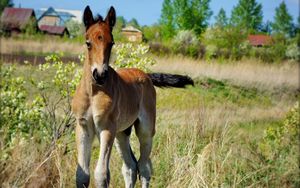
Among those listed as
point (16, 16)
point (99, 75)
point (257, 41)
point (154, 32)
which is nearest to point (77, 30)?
point (154, 32)

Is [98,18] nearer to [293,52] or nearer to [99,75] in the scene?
[99,75]

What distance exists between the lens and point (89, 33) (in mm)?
4672

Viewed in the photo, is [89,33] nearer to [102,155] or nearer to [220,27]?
[102,155]

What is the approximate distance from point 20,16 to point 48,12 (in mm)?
21432

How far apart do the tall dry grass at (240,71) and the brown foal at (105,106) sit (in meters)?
7.08

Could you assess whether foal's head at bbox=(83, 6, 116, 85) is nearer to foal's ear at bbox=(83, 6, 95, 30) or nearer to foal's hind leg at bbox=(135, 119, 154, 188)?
foal's ear at bbox=(83, 6, 95, 30)

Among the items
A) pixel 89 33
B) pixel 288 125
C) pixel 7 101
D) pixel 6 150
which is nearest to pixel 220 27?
pixel 288 125

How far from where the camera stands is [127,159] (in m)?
6.11

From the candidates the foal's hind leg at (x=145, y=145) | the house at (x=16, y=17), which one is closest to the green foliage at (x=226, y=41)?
→ the foal's hind leg at (x=145, y=145)

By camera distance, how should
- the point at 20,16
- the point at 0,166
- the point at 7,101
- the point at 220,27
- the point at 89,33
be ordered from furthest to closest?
the point at 20,16, the point at 220,27, the point at 7,101, the point at 0,166, the point at 89,33

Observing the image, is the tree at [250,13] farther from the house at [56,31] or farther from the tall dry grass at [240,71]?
the house at [56,31]

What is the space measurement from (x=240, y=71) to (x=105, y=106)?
564 inches

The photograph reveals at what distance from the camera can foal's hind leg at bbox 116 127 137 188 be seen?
19.9 feet

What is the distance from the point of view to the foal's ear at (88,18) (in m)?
4.71
